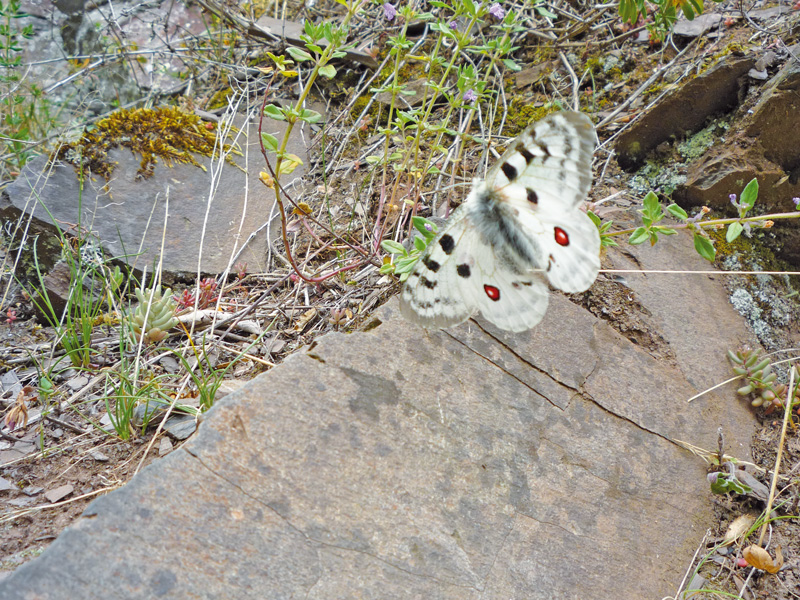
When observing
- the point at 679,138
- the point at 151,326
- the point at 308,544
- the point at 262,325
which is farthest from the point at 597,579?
the point at 679,138

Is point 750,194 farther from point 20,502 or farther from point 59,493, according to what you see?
point 20,502

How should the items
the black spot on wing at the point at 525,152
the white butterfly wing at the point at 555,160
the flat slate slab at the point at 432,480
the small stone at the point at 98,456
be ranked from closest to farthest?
the flat slate slab at the point at 432,480, the white butterfly wing at the point at 555,160, the black spot on wing at the point at 525,152, the small stone at the point at 98,456

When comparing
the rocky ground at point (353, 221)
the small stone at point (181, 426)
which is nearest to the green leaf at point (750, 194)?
the rocky ground at point (353, 221)

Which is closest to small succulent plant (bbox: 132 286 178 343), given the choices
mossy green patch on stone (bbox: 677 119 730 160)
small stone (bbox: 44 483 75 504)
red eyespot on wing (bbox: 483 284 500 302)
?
small stone (bbox: 44 483 75 504)

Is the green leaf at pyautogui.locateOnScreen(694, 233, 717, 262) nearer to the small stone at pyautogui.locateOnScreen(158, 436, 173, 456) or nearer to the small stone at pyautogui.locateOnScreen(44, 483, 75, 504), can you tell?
the small stone at pyautogui.locateOnScreen(158, 436, 173, 456)

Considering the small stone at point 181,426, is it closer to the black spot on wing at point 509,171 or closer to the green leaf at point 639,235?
the black spot on wing at point 509,171

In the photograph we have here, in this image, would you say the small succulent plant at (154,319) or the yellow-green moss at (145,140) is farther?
the yellow-green moss at (145,140)
